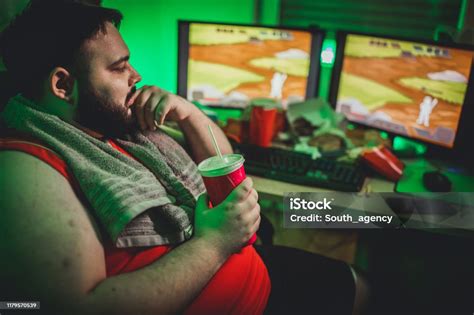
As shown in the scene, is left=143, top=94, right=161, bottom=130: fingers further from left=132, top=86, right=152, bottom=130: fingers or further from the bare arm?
the bare arm

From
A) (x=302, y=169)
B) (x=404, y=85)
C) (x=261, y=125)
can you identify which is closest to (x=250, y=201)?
(x=302, y=169)

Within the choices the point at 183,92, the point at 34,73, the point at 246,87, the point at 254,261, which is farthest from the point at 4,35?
the point at 246,87

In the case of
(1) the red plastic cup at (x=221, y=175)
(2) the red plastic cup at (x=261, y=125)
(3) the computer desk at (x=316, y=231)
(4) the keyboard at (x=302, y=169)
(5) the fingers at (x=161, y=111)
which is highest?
(5) the fingers at (x=161, y=111)

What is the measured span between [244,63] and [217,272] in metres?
1.16

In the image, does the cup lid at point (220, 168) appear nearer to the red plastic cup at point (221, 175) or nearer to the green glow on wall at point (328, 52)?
the red plastic cup at point (221, 175)

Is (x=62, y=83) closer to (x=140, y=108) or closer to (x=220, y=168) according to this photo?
(x=140, y=108)

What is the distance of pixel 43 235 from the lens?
0.81 metres

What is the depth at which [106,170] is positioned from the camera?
104 centimetres

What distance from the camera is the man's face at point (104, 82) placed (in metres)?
1.06

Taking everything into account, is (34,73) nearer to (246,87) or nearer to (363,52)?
(246,87)

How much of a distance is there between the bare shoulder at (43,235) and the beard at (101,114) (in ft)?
0.75

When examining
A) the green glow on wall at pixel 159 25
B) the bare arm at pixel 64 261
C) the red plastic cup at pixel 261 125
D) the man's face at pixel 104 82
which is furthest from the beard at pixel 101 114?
the green glow on wall at pixel 159 25

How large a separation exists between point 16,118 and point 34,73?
0.38 feet

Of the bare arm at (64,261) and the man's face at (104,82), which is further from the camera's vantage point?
the man's face at (104,82)
